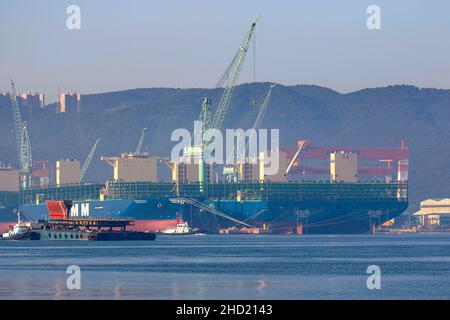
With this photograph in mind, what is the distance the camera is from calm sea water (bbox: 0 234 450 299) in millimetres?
88062

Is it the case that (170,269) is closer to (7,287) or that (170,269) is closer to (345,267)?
(345,267)

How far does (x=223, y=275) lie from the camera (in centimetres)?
10806

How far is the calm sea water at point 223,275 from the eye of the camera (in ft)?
289

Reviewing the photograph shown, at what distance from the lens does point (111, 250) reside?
164375 millimetres
